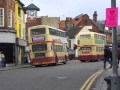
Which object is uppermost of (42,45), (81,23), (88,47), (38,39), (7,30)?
(81,23)

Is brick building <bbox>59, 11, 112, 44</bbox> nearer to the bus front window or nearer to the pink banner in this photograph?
the bus front window

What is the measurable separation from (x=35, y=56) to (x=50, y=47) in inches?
78.5

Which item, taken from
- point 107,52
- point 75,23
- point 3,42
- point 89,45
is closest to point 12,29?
point 3,42

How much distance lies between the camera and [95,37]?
64.5 meters

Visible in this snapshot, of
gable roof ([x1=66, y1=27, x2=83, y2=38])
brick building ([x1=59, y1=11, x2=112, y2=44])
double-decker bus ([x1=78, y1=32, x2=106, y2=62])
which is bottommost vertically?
double-decker bus ([x1=78, y1=32, x2=106, y2=62])

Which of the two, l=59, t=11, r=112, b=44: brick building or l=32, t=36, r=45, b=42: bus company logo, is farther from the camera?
l=59, t=11, r=112, b=44: brick building

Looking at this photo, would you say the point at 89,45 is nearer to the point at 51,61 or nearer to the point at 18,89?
the point at 51,61

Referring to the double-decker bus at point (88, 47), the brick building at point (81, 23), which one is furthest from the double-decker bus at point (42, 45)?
the brick building at point (81, 23)

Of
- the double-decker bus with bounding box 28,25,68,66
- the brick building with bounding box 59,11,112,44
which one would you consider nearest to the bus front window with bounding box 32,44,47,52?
the double-decker bus with bounding box 28,25,68,66

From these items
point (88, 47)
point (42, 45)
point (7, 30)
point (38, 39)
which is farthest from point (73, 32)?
point (38, 39)

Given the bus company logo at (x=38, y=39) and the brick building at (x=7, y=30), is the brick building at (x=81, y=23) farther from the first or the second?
the bus company logo at (x=38, y=39)

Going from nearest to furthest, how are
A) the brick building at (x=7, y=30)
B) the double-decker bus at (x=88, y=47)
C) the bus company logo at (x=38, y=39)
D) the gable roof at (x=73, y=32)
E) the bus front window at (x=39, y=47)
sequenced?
the bus company logo at (x=38, y=39) < the bus front window at (x=39, y=47) < the brick building at (x=7, y=30) < the double-decker bus at (x=88, y=47) < the gable roof at (x=73, y=32)

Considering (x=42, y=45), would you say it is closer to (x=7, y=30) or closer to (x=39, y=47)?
(x=39, y=47)

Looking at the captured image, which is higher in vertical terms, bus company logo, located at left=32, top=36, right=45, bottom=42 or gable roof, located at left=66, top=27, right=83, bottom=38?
gable roof, located at left=66, top=27, right=83, bottom=38
